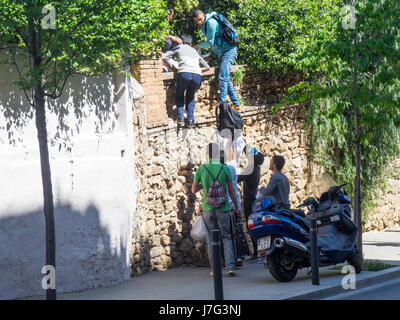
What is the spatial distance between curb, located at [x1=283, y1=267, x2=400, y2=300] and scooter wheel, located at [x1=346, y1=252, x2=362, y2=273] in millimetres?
230

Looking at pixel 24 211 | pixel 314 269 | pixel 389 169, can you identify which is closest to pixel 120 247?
pixel 24 211

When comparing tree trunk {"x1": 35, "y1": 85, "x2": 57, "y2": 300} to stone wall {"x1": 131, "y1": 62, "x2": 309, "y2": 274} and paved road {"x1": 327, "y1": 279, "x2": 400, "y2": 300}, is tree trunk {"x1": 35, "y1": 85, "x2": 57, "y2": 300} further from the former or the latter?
paved road {"x1": 327, "y1": 279, "x2": 400, "y2": 300}

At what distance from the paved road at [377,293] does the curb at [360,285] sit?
0.11 metres

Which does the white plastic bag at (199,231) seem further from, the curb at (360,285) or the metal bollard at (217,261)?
the metal bollard at (217,261)

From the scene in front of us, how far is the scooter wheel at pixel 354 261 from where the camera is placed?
35.7ft

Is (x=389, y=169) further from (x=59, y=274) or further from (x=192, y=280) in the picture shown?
(x=59, y=274)

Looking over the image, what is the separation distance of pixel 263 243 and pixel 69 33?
3736 millimetres

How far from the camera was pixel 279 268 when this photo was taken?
33.7ft

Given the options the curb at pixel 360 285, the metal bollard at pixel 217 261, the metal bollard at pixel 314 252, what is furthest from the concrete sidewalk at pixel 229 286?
the metal bollard at pixel 217 261

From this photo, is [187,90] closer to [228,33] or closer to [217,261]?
[228,33]

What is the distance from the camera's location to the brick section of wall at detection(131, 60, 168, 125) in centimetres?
1179

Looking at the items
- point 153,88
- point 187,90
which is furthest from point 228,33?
point 153,88

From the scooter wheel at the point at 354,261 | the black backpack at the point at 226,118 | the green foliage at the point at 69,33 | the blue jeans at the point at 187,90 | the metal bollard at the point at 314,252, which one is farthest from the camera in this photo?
the black backpack at the point at 226,118
